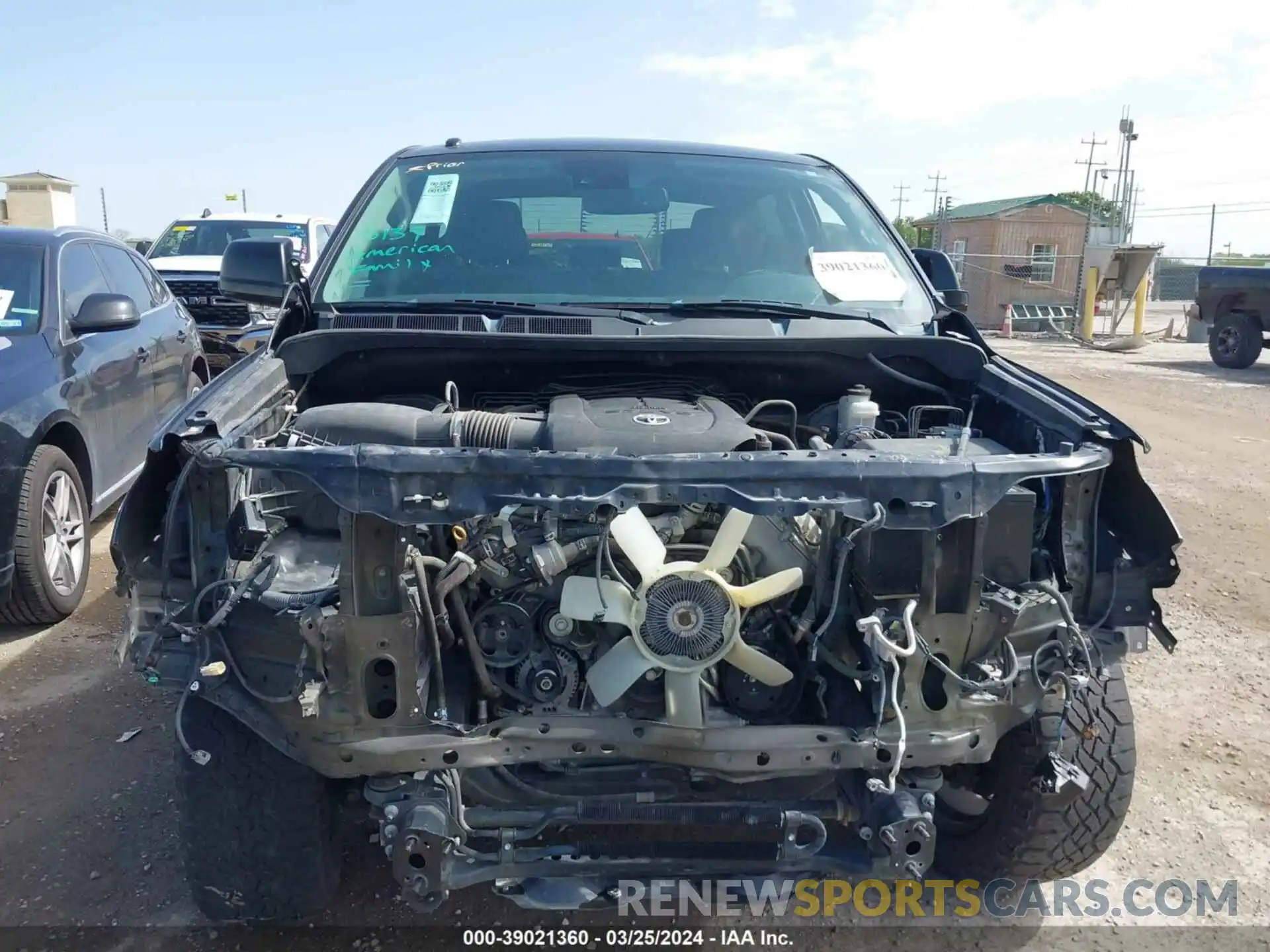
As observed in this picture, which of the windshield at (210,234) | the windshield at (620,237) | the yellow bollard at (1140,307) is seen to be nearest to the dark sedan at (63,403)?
the windshield at (620,237)

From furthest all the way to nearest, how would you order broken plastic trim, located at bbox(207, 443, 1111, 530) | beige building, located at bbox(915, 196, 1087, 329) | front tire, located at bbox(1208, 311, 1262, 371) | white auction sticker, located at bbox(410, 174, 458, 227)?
beige building, located at bbox(915, 196, 1087, 329) → front tire, located at bbox(1208, 311, 1262, 371) → white auction sticker, located at bbox(410, 174, 458, 227) → broken plastic trim, located at bbox(207, 443, 1111, 530)

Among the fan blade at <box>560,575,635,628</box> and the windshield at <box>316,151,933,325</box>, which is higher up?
the windshield at <box>316,151,933,325</box>

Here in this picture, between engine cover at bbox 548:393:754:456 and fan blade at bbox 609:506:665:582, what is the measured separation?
0.30 meters

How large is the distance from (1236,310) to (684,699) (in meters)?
14.9

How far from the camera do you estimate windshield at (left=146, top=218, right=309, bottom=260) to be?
993 cm

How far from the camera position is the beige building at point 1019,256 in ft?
75.2

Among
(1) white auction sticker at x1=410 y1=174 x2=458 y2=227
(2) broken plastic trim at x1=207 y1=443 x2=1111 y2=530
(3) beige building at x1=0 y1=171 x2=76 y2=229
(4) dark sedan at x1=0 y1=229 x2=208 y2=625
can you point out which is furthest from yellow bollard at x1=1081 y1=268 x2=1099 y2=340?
(3) beige building at x1=0 y1=171 x2=76 y2=229

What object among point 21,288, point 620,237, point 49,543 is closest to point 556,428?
point 620,237

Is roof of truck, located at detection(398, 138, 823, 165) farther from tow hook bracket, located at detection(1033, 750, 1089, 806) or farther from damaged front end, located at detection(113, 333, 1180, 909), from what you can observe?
tow hook bracket, located at detection(1033, 750, 1089, 806)

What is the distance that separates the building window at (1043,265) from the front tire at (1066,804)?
2270cm

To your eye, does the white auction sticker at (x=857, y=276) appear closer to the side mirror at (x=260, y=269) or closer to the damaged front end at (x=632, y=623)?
the damaged front end at (x=632, y=623)

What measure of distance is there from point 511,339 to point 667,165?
4.16ft

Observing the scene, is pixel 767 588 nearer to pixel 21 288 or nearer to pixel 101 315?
pixel 101 315

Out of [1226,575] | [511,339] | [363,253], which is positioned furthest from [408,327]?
[1226,575]
